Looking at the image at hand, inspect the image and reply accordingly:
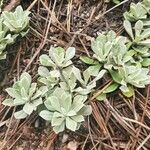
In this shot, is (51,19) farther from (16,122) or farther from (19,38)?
(16,122)

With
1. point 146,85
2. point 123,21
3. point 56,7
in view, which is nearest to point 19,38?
point 56,7

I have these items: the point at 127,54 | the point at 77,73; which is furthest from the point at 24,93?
the point at 127,54

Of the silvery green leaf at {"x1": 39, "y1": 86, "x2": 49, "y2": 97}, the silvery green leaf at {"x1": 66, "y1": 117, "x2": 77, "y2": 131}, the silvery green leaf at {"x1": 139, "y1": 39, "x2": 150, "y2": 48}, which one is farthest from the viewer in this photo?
the silvery green leaf at {"x1": 139, "y1": 39, "x2": 150, "y2": 48}

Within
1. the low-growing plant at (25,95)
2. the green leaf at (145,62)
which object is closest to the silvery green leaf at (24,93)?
the low-growing plant at (25,95)

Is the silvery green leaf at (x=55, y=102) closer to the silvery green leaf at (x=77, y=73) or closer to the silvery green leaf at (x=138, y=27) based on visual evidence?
the silvery green leaf at (x=77, y=73)

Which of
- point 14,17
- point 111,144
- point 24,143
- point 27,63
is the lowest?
point 111,144

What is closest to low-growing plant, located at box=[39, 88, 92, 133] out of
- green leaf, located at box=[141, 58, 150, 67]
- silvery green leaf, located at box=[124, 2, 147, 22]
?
green leaf, located at box=[141, 58, 150, 67]

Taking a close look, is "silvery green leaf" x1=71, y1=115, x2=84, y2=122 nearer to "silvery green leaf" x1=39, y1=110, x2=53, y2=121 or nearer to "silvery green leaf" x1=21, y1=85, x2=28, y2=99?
"silvery green leaf" x1=39, y1=110, x2=53, y2=121
